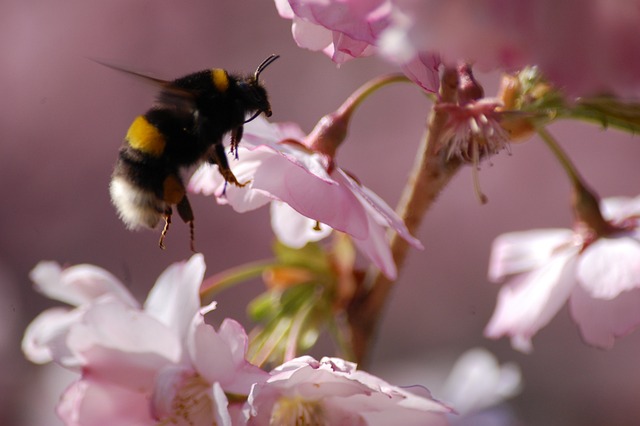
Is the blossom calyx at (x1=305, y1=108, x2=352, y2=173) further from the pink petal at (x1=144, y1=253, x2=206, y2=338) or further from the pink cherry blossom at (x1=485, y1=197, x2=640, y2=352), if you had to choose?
the pink cherry blossom at (x1=485, y1=197, x2=640, y2=352)

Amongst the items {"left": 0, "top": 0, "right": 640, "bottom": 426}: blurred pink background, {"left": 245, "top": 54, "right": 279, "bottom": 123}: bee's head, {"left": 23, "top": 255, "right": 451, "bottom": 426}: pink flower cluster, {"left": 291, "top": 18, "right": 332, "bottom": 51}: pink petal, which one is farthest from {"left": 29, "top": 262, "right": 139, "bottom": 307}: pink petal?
{"left": 0, "top": 0, "right": 640, "bottom": 426}: blurred pink background

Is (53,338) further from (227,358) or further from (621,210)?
(621,210)

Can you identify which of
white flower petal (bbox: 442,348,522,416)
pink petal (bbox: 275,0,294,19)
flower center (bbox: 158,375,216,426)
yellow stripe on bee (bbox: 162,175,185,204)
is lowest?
white flower petal (bbox: 442,348,522,416)

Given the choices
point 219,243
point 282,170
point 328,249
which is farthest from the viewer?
point 219,243

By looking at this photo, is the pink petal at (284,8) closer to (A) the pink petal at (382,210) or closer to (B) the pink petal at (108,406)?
(A) the pink petal at (382,210)

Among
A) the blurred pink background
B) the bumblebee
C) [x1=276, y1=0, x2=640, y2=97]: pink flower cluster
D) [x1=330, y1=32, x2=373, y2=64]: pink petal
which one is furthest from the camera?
the blurred pink background

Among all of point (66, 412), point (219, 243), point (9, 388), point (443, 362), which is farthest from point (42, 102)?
point (66, 412)

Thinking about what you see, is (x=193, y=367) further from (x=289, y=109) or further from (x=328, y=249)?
(x=289, y=109)
